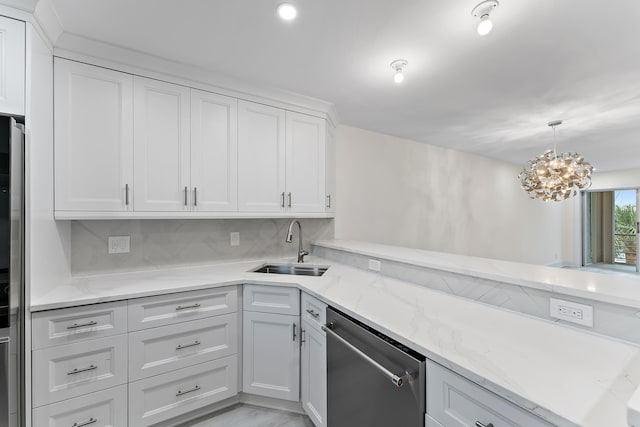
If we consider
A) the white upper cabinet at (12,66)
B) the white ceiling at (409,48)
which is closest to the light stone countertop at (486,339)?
the white upper cabinet at (12,66)

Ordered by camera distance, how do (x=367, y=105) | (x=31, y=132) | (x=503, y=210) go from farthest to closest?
(x=503, y=210) → (x=367, y=105) → (x=31, y=132)

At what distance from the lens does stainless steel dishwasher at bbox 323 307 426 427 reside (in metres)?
1.03

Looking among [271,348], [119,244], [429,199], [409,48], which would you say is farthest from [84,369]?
[429,199]

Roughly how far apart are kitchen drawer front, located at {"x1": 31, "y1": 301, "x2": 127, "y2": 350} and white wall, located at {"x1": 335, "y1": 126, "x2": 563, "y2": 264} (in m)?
2.07

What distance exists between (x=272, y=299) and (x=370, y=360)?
887mm

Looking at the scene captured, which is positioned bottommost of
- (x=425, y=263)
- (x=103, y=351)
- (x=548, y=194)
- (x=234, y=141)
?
(x=103, y=351)

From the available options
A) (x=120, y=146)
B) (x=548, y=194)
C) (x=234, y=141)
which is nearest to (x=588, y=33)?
(x=234, y=141)

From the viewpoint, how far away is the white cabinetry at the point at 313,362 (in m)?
1.60

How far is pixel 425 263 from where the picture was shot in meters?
1.70

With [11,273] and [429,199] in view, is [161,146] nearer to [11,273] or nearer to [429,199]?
[11,273]

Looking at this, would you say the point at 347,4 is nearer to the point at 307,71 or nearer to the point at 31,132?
the point at 307,71

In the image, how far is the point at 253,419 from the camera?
187 centimetres

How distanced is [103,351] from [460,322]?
1.85 m

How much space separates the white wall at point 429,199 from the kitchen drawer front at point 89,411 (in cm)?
220
